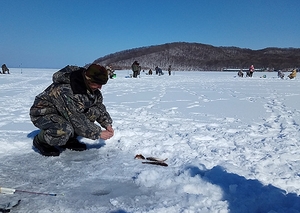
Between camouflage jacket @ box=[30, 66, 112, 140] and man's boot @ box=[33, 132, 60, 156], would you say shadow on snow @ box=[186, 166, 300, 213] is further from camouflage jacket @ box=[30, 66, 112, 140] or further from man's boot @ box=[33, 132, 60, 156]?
man's boot @ box=[33, 132, 60, 156]

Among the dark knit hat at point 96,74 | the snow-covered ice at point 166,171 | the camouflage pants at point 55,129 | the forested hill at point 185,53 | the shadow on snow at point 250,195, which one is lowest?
the snow-covered ice at point 166,171

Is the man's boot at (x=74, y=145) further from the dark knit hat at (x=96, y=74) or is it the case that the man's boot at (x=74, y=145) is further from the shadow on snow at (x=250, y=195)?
the shadow on snow at (x=250, y=195)

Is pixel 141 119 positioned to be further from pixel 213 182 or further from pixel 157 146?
pixel 213 182

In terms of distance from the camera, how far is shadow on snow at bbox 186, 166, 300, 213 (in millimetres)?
2016

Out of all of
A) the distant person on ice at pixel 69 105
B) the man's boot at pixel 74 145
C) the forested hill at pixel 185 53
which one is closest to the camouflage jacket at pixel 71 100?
the distant person on ice at pixel 69 105

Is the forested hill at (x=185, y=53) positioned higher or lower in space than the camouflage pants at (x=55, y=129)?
higher

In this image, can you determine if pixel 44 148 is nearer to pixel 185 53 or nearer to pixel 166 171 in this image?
pixel 166 171

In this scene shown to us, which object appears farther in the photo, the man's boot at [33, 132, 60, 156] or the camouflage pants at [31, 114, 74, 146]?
the man's boot at [33, 132, 60, 156]

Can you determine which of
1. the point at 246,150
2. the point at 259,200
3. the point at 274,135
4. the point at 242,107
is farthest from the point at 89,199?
the point at 242,107

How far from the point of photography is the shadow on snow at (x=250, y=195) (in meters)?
2.02

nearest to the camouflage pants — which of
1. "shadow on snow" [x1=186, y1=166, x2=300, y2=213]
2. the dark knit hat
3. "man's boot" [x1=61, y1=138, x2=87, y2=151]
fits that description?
"man's boot" [x1=61, y1=138, x2=87, y2=151]

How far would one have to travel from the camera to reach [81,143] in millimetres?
3629

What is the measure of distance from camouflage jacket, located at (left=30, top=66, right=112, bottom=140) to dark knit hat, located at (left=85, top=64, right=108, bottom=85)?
0.16m

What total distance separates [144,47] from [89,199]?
555 ft
